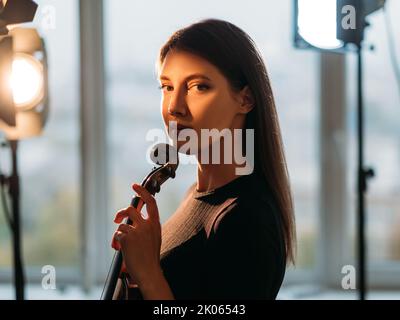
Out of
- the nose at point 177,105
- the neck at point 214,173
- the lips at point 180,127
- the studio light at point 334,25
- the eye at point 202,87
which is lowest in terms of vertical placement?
the neck at point 214,173

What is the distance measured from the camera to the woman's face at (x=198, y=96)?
91cm

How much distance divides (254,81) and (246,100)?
31 mm

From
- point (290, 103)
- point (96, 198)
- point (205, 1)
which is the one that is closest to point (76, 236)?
point (96, 198)

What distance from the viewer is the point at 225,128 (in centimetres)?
94

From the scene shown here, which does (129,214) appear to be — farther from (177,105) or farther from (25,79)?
(25,79)

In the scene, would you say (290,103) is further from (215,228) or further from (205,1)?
(215,228)

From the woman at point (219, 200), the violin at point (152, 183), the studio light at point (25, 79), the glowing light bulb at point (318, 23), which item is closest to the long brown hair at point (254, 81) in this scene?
the woman at point (219, 200)

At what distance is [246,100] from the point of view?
913 millimetres

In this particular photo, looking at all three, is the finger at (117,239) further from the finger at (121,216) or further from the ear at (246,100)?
the ear at (246,100)

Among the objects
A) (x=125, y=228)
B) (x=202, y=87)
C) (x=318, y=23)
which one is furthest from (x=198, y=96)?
(x=318, y=23)

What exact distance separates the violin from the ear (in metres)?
0.13

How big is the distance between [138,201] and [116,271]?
0.12 m

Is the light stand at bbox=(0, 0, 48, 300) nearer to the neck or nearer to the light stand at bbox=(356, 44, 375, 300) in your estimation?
the neck

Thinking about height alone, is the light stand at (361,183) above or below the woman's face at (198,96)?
below
